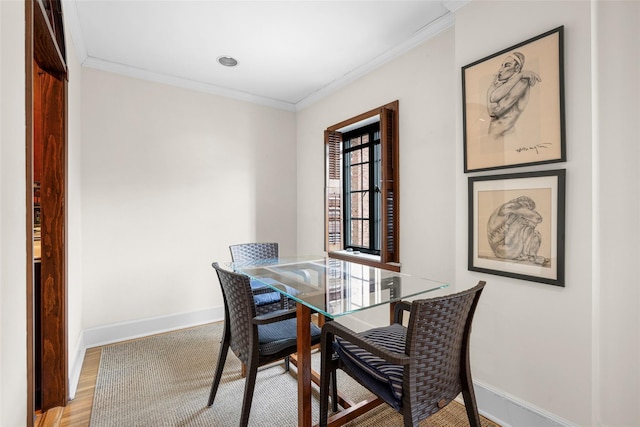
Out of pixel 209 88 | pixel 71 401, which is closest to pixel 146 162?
pixel 209 88

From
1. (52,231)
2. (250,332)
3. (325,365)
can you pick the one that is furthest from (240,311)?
(52,231)

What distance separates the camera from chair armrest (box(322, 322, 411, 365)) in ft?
3.96

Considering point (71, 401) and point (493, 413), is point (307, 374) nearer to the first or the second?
point (493, 413)

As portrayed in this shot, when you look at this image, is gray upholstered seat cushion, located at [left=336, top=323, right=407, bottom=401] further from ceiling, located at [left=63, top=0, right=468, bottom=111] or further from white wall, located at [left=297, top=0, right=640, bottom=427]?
ceiling, located at [left=63, top=0, right=468, bottom=111]

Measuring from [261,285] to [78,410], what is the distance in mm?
1358

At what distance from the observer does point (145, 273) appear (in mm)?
3186

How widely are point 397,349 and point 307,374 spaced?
1.60ft

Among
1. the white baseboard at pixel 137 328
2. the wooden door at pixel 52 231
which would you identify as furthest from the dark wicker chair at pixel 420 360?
the white baseboard at pixel 137 328

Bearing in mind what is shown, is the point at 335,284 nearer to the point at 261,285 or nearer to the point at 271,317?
the point at 271,317

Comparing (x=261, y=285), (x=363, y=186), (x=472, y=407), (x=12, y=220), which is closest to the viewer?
(x=12, y=220)

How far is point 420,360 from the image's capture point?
1242mm

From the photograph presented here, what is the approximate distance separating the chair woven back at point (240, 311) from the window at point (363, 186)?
1408mm
